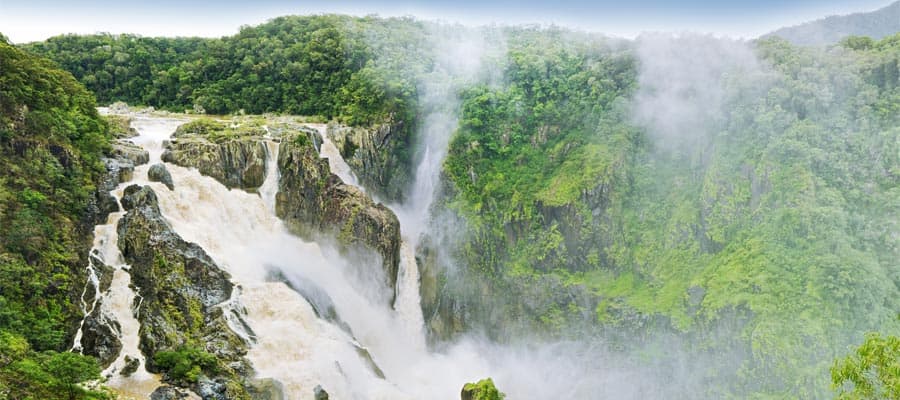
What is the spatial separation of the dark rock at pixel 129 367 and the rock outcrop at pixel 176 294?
1.18 ft

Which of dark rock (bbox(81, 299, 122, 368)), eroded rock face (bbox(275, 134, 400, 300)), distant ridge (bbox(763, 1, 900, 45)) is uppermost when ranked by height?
distant ridge (bbox(763, 1, 900, 45))

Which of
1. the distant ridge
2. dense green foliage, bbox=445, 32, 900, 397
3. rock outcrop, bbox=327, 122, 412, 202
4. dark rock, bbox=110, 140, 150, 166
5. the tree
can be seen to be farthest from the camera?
the distant ridge

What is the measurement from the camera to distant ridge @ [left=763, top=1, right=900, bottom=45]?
119 feet

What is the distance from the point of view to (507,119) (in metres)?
30.8

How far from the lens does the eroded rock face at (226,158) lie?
23719 mm

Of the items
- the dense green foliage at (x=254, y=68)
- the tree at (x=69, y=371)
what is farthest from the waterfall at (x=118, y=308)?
the dense green foliage at (x=254, y=68)

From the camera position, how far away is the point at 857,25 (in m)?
37.2

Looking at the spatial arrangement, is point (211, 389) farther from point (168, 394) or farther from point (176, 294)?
point (176, 294)

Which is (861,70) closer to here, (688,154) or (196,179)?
(688,154)

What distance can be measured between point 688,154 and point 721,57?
5409 mm

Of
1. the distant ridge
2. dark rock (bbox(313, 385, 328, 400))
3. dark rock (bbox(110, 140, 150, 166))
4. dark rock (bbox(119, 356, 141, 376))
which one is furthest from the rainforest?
the distant ridge

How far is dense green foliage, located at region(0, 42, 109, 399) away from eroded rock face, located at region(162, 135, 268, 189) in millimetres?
2676

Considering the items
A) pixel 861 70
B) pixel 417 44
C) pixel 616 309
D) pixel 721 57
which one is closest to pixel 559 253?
pixel 616 309

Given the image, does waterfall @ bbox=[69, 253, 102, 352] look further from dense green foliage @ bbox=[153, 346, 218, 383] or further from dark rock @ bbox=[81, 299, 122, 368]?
dense green foliage @ bbox=[153, 346, 218, 383]
